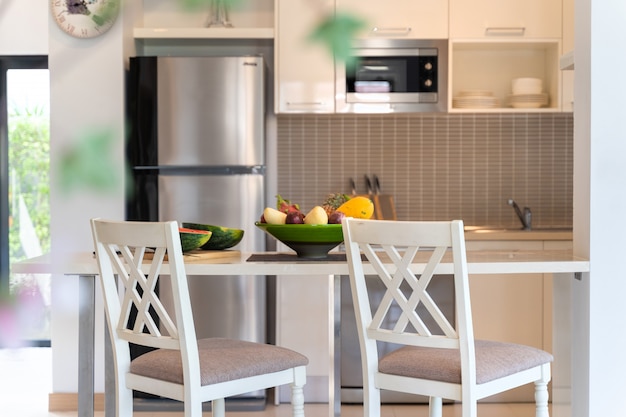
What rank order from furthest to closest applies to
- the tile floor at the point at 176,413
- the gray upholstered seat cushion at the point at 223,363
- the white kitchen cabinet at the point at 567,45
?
the white kitchen cabinet at the point at 567,45 → the tile floor at the point at 176,413 → the gray upholstered seat cushion at the point at 223,363

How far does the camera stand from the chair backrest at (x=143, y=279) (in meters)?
1.98

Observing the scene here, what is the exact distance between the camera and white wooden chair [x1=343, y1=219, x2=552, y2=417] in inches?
75.7

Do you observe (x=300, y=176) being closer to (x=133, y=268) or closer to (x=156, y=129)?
(x=156, y=129)

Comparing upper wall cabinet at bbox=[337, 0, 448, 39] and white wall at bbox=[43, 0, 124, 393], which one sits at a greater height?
upper wall cabinet at bbox=[337, 0, 448, 39]

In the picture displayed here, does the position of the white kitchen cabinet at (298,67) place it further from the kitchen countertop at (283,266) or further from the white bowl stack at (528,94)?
the kitchen countertop at (283,266)

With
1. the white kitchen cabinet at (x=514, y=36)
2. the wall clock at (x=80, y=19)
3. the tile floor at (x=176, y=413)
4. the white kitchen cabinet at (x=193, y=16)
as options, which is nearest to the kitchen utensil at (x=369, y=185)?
the white kitchen cabinet at (x=514, y=36)

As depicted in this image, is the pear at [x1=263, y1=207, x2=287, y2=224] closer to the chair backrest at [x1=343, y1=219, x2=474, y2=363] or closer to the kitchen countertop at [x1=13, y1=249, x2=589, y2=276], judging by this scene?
the kitchen countertop at [x1=13, y1=249, x2=589, y2=276]

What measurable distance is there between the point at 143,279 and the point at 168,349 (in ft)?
0.83

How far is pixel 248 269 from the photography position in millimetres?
2189

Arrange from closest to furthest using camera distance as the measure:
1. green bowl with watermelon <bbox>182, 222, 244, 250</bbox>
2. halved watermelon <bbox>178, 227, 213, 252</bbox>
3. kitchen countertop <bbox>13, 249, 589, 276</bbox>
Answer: kitchen countertop <bbox>13, 249, 589, 276</bbox> < halved watermelon <bbox>178, 227, 213, 252</bbox> < green bowl with watermelon <bbox>182, 222, 244, 250</bbox>

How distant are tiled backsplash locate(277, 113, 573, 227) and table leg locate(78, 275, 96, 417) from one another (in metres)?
2.28

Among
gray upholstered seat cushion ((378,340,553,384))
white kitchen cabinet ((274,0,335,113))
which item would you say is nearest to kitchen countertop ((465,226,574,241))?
white kitchen cabinet ((274,0,335,113))

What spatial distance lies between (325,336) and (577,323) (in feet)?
5.48

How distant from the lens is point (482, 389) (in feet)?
6.49
